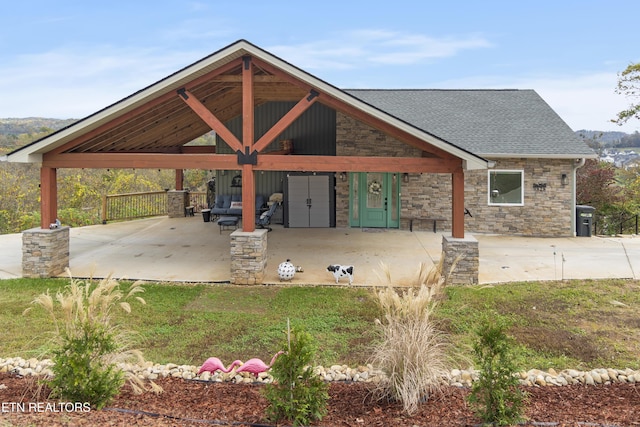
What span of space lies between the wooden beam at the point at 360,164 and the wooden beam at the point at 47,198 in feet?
15.0

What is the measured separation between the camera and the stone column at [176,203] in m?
18.7

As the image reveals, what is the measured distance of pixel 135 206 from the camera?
63.7 ft

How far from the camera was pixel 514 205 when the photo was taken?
48.7 ft

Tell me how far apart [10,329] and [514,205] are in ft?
44.5

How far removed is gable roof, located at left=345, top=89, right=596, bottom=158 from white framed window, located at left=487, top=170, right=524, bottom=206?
0.81 metres

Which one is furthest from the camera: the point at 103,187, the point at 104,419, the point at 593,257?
the point at 103,187

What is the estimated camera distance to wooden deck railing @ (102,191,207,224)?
59.7 ft

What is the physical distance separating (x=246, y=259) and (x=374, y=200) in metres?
7.48

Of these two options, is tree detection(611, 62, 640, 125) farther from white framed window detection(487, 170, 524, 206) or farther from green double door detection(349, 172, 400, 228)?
green double door detection(349, 172, 400, 228)

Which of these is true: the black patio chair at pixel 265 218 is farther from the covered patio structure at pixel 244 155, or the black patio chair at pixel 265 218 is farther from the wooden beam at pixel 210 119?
the wooden beam at pixel 210 119

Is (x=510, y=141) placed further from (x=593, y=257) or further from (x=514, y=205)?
(x=593, y=257)

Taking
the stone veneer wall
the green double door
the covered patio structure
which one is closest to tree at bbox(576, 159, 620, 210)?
the stone veneer wall

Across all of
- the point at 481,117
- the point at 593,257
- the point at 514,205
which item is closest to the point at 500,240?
the point at 514,205

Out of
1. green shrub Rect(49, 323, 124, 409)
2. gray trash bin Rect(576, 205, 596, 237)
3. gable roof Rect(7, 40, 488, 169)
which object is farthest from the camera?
gray trash bin Rect(576, 205, 596, 237)
